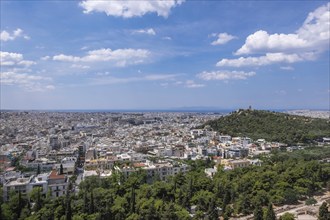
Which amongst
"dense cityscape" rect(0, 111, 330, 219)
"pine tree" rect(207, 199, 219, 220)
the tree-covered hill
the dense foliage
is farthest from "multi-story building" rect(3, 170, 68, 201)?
the tree-covered hill

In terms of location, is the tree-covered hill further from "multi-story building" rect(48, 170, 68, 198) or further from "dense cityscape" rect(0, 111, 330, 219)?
"multi-story building" rect(48, 170, 68, 198)

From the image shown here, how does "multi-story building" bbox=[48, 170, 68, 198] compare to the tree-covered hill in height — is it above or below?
below

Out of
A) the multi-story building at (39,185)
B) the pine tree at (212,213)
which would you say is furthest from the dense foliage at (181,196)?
the multi-story building at (39,185)

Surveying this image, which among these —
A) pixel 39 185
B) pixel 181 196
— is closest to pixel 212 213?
pixel 181 196

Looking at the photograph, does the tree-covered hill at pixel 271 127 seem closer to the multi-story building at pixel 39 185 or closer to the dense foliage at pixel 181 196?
the dense foliage at pixel 181 196

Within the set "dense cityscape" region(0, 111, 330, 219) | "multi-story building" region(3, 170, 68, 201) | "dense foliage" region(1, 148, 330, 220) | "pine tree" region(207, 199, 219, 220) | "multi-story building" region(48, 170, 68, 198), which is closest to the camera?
"dense foliage" region(1, 148, 330, 220)

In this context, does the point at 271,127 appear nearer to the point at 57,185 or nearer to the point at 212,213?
the point at 212,213
